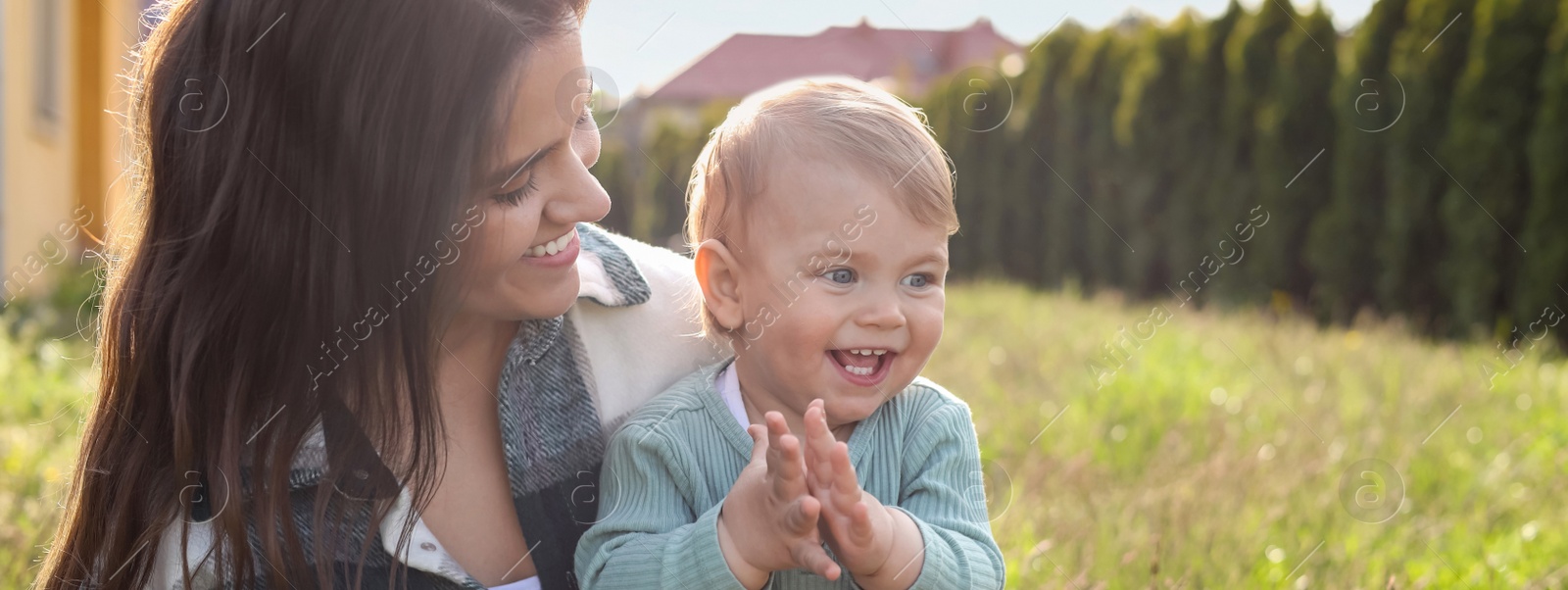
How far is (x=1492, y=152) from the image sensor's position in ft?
21.0

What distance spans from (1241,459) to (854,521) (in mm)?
2178

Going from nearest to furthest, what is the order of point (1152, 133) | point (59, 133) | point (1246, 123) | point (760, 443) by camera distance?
1. point (760, 443)
2. point (1246, 123)
3. point (1152, 133)
4. point (59, 133)

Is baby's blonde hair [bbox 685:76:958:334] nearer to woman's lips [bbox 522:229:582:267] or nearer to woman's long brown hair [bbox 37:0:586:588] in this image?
woman's lips [bbox 522:229:582:267]

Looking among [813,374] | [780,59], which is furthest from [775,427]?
[780,59]

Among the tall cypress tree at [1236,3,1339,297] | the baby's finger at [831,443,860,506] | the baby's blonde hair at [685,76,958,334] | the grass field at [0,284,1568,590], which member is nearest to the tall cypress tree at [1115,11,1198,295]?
the tall cypress tree at [1236,3,1339,297]

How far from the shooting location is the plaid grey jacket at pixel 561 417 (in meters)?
1.94

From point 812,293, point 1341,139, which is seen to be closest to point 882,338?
point 812,293

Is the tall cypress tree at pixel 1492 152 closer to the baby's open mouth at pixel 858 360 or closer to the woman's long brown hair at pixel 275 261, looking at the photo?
the baby's open mouth at pixel 858 360

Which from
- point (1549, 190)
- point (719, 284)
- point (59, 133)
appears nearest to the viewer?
point (719, 284)

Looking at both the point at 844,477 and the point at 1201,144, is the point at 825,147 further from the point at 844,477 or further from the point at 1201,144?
the point at 1201,144

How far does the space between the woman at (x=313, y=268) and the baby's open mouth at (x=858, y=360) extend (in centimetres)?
42

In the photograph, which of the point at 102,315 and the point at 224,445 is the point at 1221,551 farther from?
the point at 102,315

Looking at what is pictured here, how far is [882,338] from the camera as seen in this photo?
1801 millimetres

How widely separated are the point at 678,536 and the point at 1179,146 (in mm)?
7446
